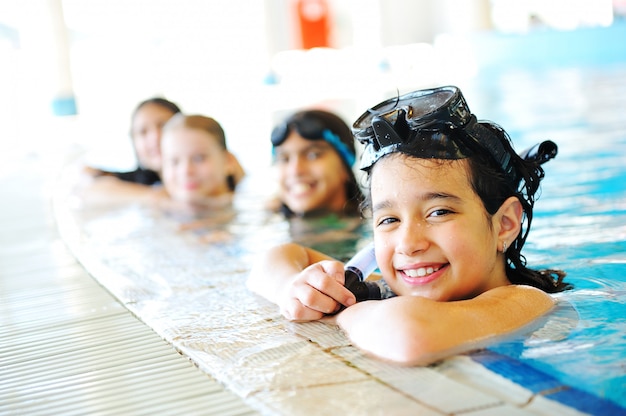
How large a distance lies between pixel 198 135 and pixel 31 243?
140cm

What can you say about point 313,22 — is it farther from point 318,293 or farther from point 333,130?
point 318,293

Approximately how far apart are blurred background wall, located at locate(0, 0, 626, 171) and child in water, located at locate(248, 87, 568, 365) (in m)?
7.71

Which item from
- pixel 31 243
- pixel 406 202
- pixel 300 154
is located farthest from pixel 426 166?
pixel 31 243

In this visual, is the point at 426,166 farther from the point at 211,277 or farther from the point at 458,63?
the point at 458,63

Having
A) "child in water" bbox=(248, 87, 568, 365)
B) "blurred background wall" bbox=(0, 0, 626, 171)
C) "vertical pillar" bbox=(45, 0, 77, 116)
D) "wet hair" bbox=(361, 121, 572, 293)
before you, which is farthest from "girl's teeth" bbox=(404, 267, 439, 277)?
"vertical pillar" bbox=(45, 0, 77, 116)

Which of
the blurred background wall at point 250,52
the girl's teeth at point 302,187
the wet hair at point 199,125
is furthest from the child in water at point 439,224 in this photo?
the blurred background wall at point 250,52

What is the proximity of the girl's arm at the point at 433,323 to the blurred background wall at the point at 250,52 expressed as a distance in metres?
7.93

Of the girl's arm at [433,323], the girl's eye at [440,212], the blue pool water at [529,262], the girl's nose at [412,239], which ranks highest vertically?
the girl's eye at [440,212]

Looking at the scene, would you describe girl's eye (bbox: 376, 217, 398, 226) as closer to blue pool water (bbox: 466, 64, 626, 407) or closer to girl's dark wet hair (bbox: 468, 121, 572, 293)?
girl's dark wet hair (bbox: 468, 121, 572, 293)

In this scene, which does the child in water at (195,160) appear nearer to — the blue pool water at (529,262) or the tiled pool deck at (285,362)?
the blue pool water at (529,262)

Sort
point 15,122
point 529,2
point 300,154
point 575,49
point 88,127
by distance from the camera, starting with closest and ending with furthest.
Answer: point 300,154
point 88,127
point 15,122
point 575,49
point 529,2

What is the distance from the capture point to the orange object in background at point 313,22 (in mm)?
27844

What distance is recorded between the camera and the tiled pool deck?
2053mm

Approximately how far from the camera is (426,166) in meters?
2.61
